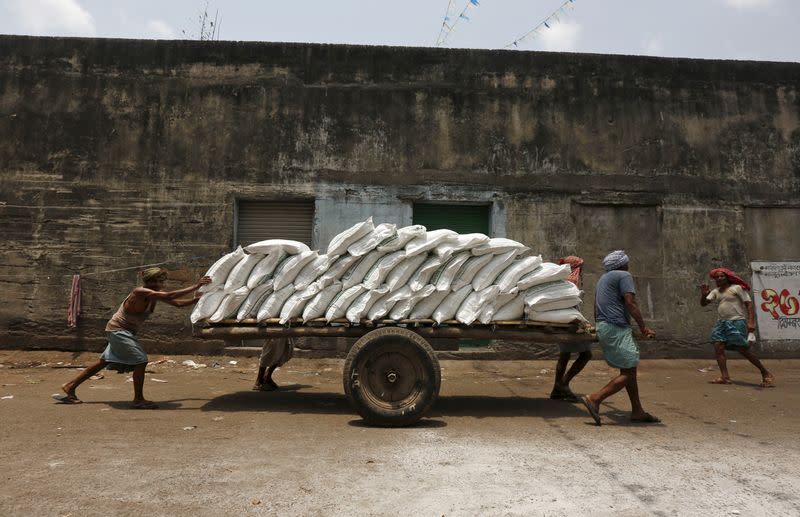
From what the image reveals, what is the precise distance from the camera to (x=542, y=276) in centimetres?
536

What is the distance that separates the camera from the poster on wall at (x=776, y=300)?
9.77 m

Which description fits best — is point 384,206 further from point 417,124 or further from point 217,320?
point 217,320

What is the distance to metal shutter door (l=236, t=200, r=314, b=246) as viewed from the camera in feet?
31.4

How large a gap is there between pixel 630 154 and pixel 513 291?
18.6 ft

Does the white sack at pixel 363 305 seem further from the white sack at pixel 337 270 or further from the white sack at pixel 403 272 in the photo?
the white sack at pixel 337 270

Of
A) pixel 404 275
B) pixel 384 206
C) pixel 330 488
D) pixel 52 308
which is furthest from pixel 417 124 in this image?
pixel 330 488

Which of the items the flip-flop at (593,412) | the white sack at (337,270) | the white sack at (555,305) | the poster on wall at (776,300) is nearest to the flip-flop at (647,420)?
the flip-flop at (593,412)

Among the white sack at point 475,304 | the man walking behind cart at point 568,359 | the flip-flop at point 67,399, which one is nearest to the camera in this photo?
the white sack at point 475,304

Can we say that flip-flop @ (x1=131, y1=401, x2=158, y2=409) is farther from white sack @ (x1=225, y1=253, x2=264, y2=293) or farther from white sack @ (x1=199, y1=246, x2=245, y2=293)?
white sack @ (x1=225, y1=253, x2=264, y2=293)

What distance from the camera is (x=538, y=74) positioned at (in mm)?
9797

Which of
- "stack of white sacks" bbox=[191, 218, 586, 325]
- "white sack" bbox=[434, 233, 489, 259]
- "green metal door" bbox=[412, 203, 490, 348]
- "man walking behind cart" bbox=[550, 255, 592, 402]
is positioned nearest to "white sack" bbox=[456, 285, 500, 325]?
"stack of white sacks" bbox=[191, 218, 586, 325]

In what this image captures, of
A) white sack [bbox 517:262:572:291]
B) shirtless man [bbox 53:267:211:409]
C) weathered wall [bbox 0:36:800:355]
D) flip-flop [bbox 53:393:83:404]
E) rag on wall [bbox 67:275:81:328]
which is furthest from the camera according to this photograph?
weathered wall [bbox 0:36:800:355]

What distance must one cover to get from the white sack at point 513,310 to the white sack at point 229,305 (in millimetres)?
2336

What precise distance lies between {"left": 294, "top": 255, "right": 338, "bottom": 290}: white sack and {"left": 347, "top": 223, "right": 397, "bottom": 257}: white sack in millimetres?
209
